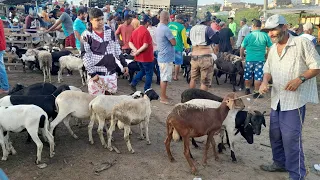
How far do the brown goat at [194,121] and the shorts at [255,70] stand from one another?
4318 mm

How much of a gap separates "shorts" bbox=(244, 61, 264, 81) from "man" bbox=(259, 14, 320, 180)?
15.4 ft

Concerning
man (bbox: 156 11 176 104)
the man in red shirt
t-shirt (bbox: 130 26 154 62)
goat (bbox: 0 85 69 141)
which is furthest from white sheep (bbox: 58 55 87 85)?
goat (bbox: 0 85 69 141)

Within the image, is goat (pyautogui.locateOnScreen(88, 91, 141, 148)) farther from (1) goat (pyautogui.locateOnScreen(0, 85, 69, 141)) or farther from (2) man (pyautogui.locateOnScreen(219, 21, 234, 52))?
(2) man (pyautogui.locateOnScreen(219, 21, 234, 52))

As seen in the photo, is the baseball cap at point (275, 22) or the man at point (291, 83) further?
the baseball cap at point (275, 22)

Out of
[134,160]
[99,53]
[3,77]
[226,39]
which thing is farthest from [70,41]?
[134,160]

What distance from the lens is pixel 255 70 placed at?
9008 millimetres

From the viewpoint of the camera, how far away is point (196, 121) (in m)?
4.70

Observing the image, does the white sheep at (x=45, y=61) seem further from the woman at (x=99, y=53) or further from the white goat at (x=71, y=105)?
the woman at (x=99, y=53)

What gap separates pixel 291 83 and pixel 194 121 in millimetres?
1518

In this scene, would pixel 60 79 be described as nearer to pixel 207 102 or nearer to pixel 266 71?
pixel 207 102

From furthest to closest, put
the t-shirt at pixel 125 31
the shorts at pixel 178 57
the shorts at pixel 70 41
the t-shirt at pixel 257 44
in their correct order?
the shorts at pixel 70 41, the t-shirt at pixel 125 31, the shorts at pixel 178 57, the t-shirt at pixel 257 44

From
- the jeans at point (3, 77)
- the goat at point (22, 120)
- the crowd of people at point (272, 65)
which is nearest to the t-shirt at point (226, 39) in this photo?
the crowd of people at point (272, 65)

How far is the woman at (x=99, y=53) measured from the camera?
5.02 meters

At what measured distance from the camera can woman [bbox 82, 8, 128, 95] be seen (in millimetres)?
5023
